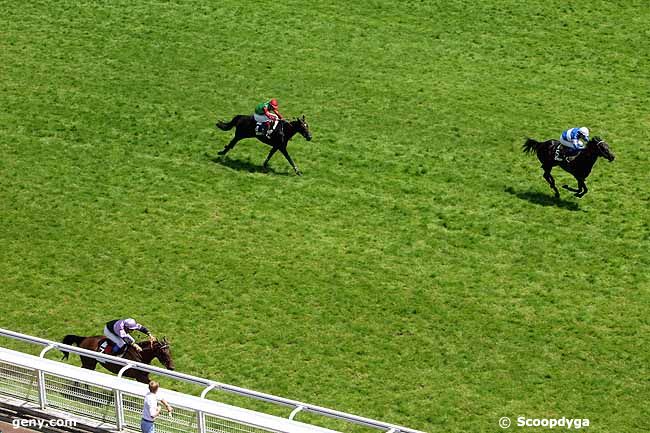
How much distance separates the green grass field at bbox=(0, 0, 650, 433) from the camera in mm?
20250

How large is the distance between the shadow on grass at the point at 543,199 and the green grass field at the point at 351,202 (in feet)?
0.36

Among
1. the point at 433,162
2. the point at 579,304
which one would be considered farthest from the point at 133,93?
the point at 579,304

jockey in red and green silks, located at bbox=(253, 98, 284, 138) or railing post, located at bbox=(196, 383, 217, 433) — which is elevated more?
jockey in red and green silks, located at bbox=(253, 98, 284, 138)

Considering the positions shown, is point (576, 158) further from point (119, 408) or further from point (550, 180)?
point (119, 408)

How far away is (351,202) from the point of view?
86.7ft

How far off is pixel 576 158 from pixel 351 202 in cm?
576

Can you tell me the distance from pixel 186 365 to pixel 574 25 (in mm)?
22882

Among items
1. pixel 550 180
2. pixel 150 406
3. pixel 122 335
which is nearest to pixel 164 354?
pixel 122 335

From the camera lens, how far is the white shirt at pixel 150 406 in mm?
15180

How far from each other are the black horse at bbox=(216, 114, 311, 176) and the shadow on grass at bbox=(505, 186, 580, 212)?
5661mm

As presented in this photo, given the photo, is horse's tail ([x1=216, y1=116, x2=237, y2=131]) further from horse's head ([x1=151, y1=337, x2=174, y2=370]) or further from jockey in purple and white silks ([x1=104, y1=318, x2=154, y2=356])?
horse's head ([x1=151, y1=337, x2=174, y2=370])

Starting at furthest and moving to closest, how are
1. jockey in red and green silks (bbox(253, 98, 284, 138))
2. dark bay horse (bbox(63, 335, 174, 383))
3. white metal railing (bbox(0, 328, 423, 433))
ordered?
jockey in red and green silks (bbox(253, 98, 284, 138)) → dark bay horse (bbox(63, 335, 174, 383)) → white metal railing (bbox(0, 328, 423, 433))

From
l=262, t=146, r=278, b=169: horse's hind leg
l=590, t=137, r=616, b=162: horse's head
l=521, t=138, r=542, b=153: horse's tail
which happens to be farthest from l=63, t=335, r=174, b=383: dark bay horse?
l=521, t=138, r=542, b=153: horse's tail

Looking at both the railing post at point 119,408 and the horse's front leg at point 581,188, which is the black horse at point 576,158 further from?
the railing post at point 119,408
